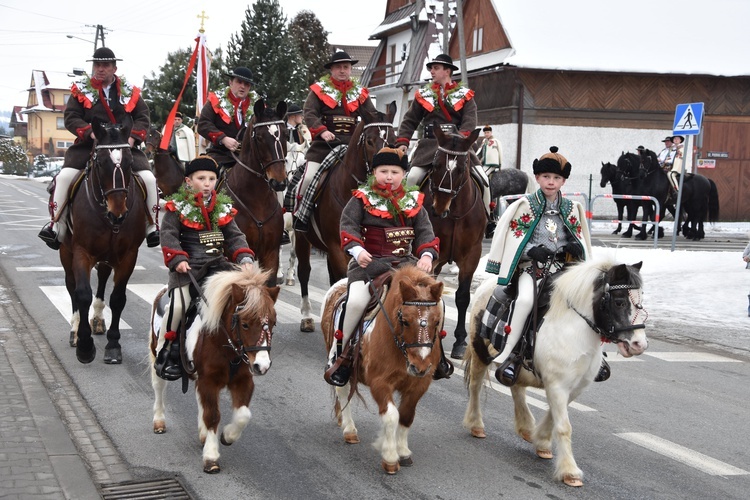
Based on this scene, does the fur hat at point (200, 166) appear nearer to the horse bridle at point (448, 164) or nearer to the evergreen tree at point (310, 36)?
the horse bridle at point (448, 164)

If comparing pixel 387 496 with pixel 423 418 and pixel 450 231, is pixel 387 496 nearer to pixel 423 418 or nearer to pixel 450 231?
pixel 423 418

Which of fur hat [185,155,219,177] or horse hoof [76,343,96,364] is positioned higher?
fur hat [185,155,219,177]

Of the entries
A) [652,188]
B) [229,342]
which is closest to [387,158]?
[229,342]

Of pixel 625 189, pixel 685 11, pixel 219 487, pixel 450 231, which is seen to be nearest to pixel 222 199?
pixel 219 487

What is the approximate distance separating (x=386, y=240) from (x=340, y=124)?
189 inches

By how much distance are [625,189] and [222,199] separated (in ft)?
68.4

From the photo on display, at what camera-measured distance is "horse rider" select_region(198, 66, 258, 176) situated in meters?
11.3

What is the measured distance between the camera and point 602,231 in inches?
1093

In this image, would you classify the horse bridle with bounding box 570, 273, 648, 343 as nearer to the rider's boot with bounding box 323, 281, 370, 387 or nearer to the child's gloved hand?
→ the child's gloved hand

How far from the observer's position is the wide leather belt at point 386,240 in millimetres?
6891

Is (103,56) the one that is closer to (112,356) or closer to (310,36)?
(112,356)

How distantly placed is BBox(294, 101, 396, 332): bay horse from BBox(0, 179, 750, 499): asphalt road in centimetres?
112

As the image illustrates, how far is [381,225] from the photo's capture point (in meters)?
6.93

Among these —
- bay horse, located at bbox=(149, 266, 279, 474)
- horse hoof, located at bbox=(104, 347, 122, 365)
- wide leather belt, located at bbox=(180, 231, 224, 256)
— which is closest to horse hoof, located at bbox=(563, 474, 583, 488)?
bay horse, located at bbox=(149, 266, 279, 474)
